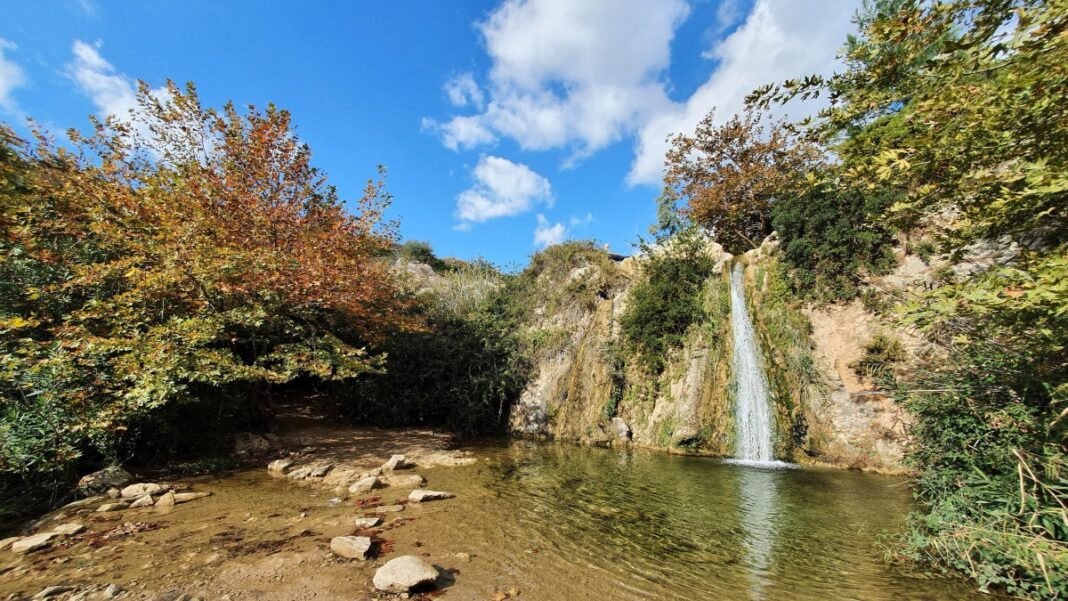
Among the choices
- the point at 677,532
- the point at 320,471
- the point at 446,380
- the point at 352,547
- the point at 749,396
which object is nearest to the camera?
the point at 352,547

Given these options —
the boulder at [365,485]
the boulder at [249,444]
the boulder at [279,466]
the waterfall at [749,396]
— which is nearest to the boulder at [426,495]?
the boulder at [365,485]

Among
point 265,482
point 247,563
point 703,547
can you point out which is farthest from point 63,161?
point 703,547

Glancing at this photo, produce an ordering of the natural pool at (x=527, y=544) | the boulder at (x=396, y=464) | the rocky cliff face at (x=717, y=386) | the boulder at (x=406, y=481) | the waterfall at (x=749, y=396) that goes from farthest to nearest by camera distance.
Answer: the waterfall at (x=749, y=396) → the rocky cliff face at (x=717, y=386) → the boulder at (x=396, y=464) → the boulder at (x=406, y=481) → the natural pool at (x=527, y=544)

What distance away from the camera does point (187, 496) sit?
248 inches

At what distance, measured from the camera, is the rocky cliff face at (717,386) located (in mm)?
10461

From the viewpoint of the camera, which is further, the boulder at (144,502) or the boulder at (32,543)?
the boulder at (144,502)

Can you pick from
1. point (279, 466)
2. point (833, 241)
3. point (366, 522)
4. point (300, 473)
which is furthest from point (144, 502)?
point (833, 241)

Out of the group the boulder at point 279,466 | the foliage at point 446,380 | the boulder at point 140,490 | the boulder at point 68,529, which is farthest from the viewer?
the foliage at point 446,380

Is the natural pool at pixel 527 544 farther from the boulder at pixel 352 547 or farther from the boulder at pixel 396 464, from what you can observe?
the boulder at pixel 396 464

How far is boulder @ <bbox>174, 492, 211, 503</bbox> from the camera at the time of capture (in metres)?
6.17

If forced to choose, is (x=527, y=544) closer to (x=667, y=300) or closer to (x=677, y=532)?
(x=677, y=532)

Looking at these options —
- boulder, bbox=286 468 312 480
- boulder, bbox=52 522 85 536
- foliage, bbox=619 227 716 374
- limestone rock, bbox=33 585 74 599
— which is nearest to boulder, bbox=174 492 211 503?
boulder, bbox=52 522 85 536

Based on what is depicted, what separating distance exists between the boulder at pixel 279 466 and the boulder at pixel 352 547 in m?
4.81

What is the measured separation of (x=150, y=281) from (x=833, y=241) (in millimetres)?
16457
